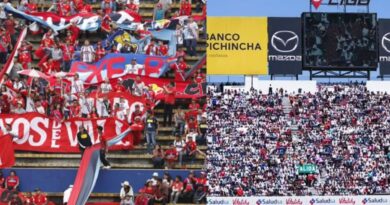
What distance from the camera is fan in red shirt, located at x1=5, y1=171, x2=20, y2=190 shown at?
1545 centimetres

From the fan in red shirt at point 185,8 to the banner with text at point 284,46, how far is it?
2520cm

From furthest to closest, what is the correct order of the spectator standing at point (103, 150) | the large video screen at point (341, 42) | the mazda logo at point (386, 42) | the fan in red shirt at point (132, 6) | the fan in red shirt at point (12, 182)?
the mazda logo at point (386, 42) < the large video screen at point (341, 42) < the fan in red shirt at point (132, 6) < the spectator standing at point (103, 150) < the fan in red shirt at point (12, 182)

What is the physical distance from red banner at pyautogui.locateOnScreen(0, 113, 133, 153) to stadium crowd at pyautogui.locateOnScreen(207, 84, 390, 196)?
568 inches

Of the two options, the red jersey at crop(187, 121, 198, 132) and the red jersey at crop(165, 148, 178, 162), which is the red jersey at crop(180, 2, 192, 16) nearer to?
the red jersey at crop(187, 121, 198, 132)

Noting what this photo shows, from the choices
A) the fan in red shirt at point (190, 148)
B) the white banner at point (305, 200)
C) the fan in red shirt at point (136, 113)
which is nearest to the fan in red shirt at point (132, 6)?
the fan in red shirt at point (136, 113)

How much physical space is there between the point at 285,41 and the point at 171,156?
29488 mm

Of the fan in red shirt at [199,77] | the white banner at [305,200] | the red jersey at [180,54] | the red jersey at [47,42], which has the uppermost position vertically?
the red jersey at [47,42]

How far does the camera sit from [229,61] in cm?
4459

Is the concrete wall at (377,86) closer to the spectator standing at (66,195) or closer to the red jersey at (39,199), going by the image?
the spectator standing at (66,195)

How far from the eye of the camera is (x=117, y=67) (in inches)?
729

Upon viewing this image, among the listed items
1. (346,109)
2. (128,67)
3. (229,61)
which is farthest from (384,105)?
(128,67)

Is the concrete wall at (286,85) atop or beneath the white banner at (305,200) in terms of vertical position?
atop

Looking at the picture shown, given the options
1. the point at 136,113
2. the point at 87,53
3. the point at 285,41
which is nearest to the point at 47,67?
the point at 87,53

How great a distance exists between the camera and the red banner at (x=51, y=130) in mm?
16781
